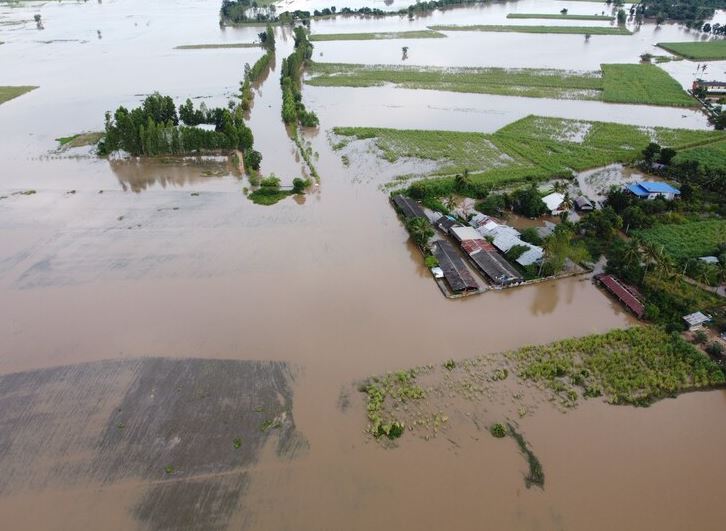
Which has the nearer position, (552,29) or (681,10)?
(552,29)

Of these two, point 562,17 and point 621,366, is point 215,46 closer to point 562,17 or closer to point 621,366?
point 562,17

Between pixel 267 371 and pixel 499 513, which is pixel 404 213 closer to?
pixel 267 371

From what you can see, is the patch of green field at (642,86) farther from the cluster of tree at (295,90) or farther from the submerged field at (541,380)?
the submerged field at (541,380)

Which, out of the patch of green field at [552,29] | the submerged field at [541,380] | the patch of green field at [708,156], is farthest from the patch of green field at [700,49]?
the submerged field at [541,380]

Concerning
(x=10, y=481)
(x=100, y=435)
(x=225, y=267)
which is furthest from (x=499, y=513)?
(x=225, y=267)

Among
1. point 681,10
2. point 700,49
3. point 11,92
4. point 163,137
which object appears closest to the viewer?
point 163,137

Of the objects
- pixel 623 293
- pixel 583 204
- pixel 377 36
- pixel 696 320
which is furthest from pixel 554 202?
pixel 377 36
